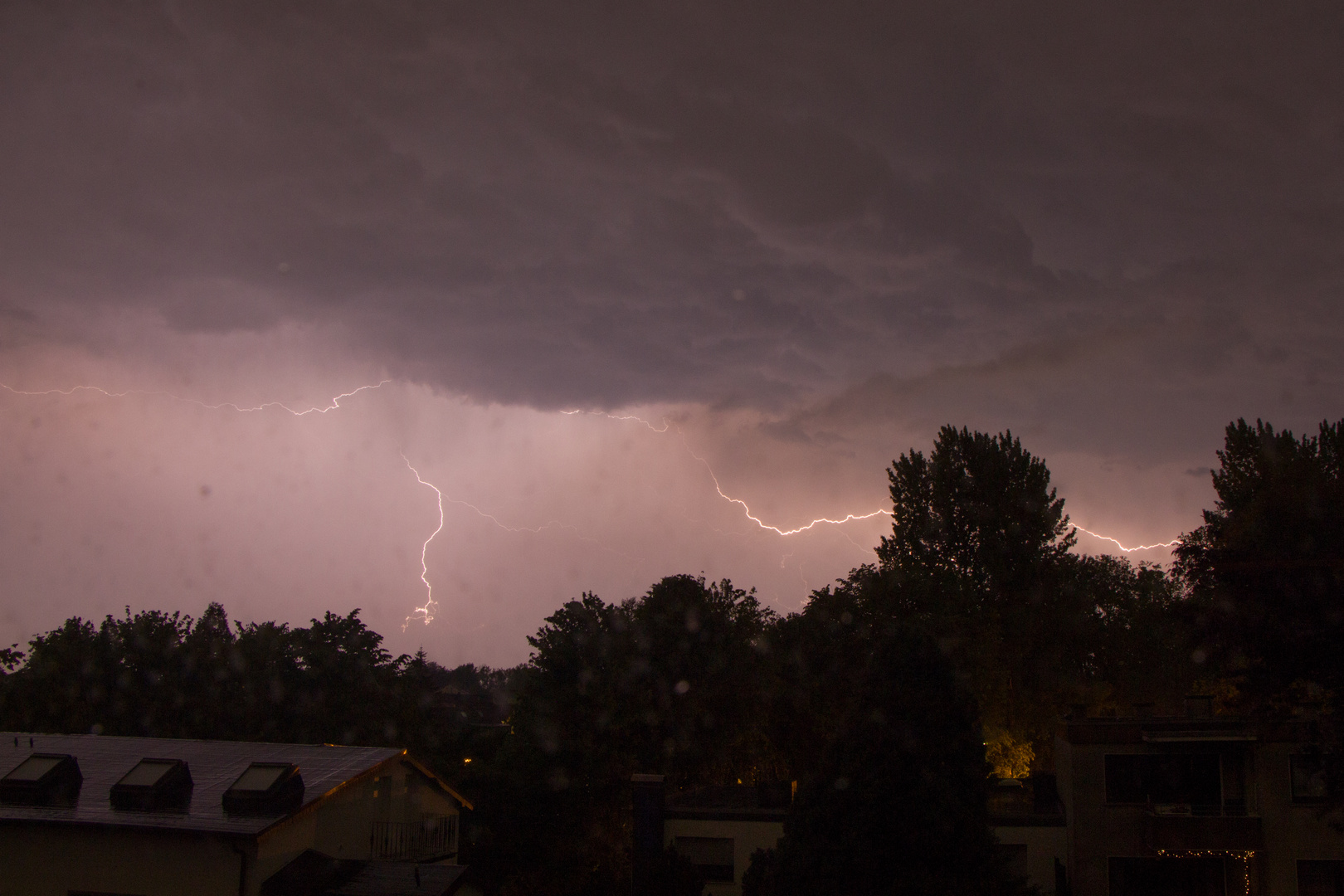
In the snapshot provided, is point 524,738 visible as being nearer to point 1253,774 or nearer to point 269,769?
point 269,769

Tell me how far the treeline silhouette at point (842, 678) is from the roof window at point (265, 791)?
9343 mm

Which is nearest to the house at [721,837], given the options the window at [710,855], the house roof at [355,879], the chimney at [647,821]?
the window at [710,855]

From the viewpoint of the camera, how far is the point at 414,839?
22.0 m

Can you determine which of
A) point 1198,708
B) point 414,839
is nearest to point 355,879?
point 414,839

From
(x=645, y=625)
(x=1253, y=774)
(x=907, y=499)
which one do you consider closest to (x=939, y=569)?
(x=907, y=499)

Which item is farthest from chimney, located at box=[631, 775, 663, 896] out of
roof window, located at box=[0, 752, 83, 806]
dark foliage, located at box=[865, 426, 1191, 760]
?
dark foliage, located at box=[865, 426, 1191, 760]

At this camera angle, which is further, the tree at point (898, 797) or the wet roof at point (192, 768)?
the wet roof at point (192, 768)

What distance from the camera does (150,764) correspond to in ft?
61.4

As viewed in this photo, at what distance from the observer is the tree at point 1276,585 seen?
18.1m

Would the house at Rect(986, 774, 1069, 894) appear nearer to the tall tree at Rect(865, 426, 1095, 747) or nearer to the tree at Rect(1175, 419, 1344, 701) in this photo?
the tree at Rect(1175, 419, 1344, 701)

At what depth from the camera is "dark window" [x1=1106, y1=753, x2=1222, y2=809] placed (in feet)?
75.0

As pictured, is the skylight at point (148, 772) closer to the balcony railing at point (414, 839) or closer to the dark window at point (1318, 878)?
the balcony railing at point (414, 839)

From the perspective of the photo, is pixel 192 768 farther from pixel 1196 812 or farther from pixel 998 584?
pixel 998 584

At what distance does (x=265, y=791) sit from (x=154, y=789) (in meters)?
2.32
